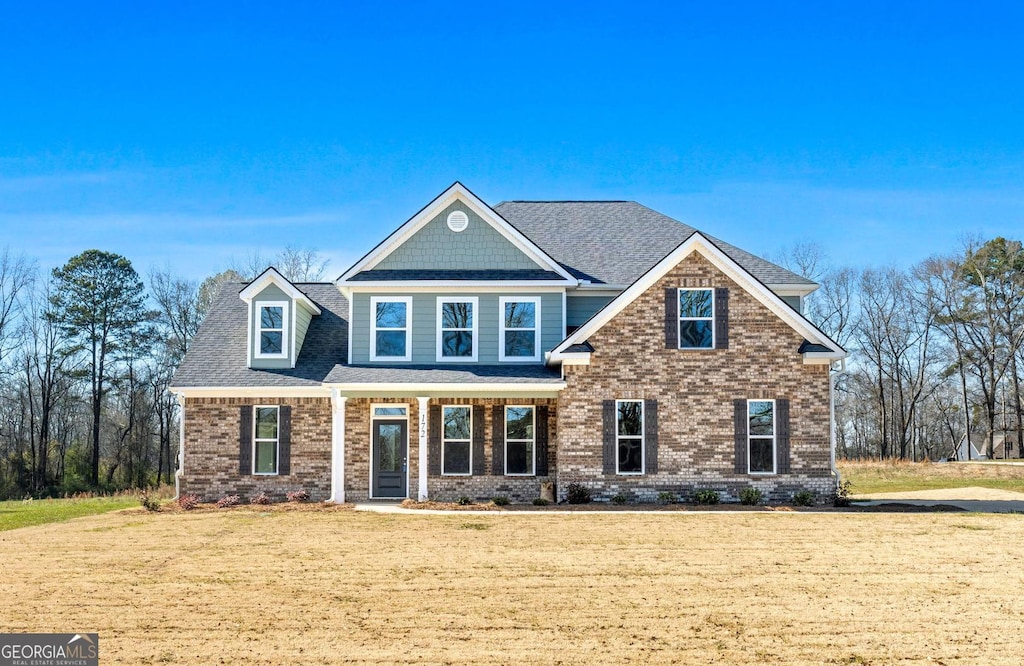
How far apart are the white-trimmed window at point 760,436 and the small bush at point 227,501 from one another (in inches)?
472

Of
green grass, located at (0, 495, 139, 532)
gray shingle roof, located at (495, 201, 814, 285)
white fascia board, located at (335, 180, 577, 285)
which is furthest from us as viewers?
gray shingle roof, located at (495, 201, 814, 285)

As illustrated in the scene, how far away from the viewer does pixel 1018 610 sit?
11203 millimetres

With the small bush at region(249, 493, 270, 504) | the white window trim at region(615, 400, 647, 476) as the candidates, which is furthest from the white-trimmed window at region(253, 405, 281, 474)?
the white window trim at region(615, 400, 647, 476)

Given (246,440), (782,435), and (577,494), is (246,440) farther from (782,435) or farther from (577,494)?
(782,435)

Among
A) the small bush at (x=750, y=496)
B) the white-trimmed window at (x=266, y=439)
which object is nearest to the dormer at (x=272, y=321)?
the white-trimmed window at (x=266, y=439)

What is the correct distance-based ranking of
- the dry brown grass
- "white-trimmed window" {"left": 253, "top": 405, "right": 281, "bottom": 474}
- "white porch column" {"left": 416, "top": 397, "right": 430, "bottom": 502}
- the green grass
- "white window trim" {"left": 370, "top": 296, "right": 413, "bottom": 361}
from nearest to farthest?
the dry brown grass
the green grass
"white porch column" {"left": 416, "top": 397, "right": 430, "bottom": 502}
"white-trimmed window" {"left": 253, "top": 405, "right": 281, "bottom": 474}
"white window trim" {"left": 370, "top": 296, "right": 413, "bottom": 361}

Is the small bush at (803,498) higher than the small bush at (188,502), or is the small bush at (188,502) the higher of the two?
the small bush at (803,498)

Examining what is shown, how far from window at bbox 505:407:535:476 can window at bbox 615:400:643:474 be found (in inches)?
88.8

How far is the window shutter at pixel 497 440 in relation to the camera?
2403 centimetres

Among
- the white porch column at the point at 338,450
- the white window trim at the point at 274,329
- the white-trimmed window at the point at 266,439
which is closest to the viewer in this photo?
the white porch column at the point at 338,450

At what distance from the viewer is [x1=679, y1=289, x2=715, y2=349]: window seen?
76.1ft

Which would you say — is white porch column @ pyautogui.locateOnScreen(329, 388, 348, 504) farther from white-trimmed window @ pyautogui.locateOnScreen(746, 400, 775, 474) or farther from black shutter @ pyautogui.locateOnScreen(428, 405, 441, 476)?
white-trimmed window @ pyautogui.locateOnScreen(746, 400, 775, 474)

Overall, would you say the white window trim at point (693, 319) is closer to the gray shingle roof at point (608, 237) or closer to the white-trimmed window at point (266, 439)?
the gray shingle roof at point (608, 237)

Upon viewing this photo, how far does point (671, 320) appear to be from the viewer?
912 inches
